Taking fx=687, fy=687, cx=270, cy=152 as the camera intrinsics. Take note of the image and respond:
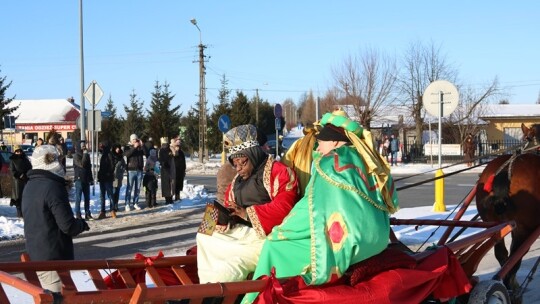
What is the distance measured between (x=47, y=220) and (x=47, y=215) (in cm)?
4

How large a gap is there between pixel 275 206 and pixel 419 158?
123 feet

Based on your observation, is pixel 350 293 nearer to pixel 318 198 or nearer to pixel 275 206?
pixel 318 198

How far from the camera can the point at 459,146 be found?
141 ft

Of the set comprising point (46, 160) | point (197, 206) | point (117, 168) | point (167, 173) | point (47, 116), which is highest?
point (47, 116)

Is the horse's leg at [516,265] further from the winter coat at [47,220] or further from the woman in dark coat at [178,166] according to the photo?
the woman in dark coat at [178,166]

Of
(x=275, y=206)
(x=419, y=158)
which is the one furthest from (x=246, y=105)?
(x=275, y=206)

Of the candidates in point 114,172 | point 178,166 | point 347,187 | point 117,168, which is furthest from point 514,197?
point 178,166

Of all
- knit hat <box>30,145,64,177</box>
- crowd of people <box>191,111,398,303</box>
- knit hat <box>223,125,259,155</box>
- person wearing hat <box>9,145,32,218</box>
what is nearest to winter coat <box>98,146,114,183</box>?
person wearing hat <box>9,145,32,218</box>

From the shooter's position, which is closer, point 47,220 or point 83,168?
point 47,220

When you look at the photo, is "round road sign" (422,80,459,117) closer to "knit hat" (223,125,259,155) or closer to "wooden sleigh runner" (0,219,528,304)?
"wooden sleigh runner" (0,219,528,304)

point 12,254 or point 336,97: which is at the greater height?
→ point 336,97

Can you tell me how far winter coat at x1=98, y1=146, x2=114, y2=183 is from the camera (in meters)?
15.1

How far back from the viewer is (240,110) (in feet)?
160

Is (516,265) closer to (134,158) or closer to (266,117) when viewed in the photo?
(134,158)
